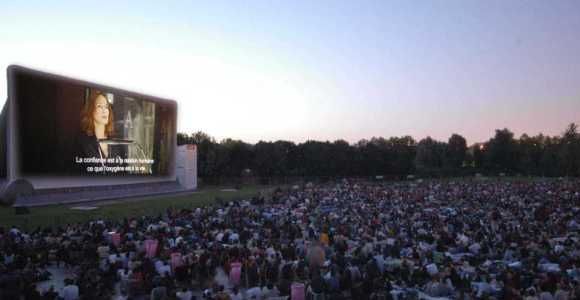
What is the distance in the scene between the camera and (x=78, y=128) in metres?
30.2

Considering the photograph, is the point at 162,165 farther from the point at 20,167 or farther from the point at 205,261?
the point at 205,261

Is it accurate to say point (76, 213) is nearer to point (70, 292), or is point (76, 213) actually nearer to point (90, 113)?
point (90, 113)

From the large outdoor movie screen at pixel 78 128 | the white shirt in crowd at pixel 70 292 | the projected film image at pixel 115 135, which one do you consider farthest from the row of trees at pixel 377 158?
the white shirt in crowd at pixel 70 292

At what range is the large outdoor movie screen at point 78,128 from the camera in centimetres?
2734

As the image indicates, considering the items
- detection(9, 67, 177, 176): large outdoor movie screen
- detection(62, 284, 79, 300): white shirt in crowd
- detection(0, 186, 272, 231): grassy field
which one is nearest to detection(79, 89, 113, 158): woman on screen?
detection(9, 67, 177, 176): large outdoor movie screen

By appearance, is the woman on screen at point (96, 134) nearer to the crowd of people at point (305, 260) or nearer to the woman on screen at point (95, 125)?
the woman on screen at point (95, 125)

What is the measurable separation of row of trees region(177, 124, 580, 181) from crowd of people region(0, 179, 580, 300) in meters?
40.6

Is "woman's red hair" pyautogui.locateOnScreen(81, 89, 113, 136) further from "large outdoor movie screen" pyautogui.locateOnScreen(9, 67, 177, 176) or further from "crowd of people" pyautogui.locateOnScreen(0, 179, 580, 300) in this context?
"crowd of people" pyautogui.locateOnScreen(0, 179, 580, 300)

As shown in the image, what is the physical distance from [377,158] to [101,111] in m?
48.1

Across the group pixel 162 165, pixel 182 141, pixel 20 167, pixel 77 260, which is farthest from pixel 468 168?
pixel 77 260

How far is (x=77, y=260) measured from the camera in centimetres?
1357

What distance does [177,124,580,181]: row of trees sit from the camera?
62.6 meters

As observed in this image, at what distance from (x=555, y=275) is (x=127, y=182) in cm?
3226

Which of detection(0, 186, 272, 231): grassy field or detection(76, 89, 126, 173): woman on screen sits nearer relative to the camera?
detection(0, 186, 272, 231): grassy field
